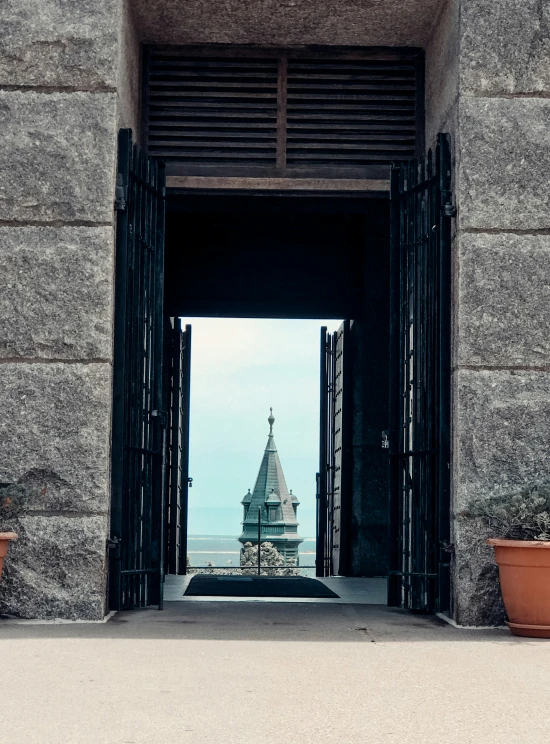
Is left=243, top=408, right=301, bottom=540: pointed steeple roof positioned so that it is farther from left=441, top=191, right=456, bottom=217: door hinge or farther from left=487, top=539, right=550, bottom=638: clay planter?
left=487, top=539, right=550, bottom=638: clay planter

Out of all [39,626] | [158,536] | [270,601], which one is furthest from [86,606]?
[270,601]

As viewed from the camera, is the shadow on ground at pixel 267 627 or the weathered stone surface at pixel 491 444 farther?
the weathered stone surface at pixel 491 444

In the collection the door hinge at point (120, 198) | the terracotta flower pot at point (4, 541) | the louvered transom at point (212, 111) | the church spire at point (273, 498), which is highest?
the louvered transom at point (212, 111)

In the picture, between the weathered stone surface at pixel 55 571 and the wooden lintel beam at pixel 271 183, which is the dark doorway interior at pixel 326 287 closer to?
the wooden lintel beam at pixel 271 183

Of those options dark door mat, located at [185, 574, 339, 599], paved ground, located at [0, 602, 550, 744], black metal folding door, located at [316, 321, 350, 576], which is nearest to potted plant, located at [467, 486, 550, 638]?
paved ground, located at [0, 602, 550, 744]

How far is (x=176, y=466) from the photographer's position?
11.0 meters

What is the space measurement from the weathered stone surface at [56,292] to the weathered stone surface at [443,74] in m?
2.13

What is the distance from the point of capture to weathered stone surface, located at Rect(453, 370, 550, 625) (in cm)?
570

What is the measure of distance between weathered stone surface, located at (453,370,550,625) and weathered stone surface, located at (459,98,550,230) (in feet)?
2.89

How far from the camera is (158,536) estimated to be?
6.35 metres

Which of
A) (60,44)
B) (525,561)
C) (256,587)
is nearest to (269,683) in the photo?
(525,561)

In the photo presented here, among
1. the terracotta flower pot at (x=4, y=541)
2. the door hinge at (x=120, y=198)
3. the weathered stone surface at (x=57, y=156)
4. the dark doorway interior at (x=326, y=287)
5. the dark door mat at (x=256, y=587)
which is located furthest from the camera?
the dark doorway interior at (x=326, y=287)

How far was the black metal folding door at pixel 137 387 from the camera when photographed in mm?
5914

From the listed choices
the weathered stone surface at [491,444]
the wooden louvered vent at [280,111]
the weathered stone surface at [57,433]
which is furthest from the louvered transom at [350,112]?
the weathered stone surface at [57,433]
